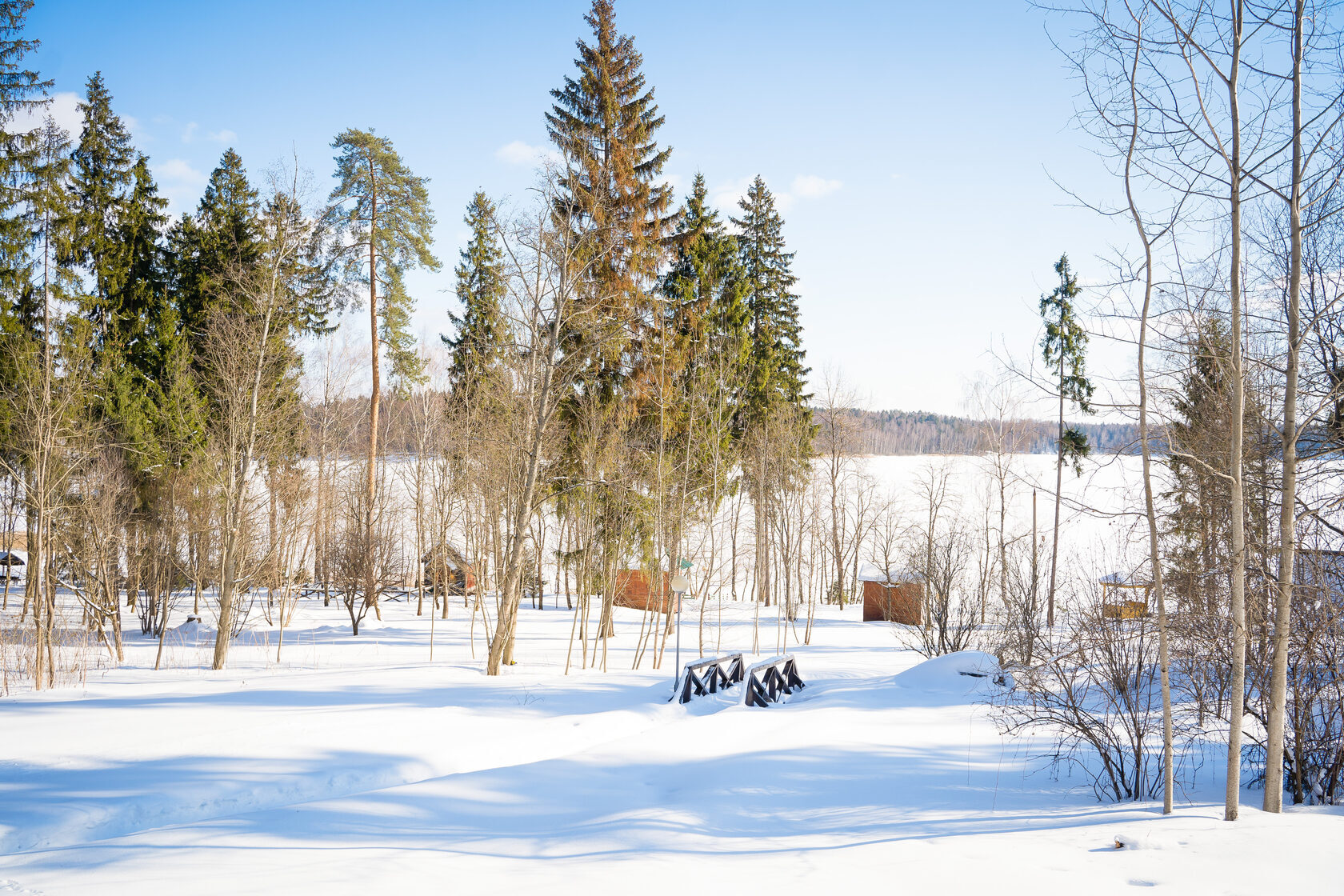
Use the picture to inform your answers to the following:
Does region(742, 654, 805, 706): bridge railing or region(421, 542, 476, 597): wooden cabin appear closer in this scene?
region(742, 654, 805, 706): bridge railing

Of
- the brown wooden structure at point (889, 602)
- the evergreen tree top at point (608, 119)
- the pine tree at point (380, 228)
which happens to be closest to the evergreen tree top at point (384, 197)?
the pine tree at point (380, 228)

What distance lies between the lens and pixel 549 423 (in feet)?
56.4

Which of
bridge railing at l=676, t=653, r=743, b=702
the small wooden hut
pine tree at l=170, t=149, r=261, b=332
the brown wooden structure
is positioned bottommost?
the brown wooden structure

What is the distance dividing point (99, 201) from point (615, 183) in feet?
56.2

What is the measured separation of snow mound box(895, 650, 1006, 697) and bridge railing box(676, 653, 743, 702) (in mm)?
3408

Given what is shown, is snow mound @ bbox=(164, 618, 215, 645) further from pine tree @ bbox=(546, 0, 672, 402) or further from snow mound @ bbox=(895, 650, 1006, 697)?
snow mound @ bbox=(895, 650, 1006, 697)

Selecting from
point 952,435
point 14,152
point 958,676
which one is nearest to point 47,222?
point 14,152

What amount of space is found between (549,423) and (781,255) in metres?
15.4

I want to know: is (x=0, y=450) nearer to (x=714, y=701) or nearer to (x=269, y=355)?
(x=269, y=355)

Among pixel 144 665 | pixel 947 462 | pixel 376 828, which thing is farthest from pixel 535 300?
pixel 947 462

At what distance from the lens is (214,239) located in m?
23.2

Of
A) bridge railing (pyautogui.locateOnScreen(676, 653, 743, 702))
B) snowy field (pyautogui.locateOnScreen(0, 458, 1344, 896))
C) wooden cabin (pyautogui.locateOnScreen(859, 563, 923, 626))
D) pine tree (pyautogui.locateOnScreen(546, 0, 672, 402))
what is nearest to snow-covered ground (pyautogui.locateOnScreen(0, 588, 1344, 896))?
snowy field (pyautogui.locateOnScreen(0, 458, 1344, 896))

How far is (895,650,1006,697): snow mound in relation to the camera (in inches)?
549

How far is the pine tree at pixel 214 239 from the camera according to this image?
23.1 metres
